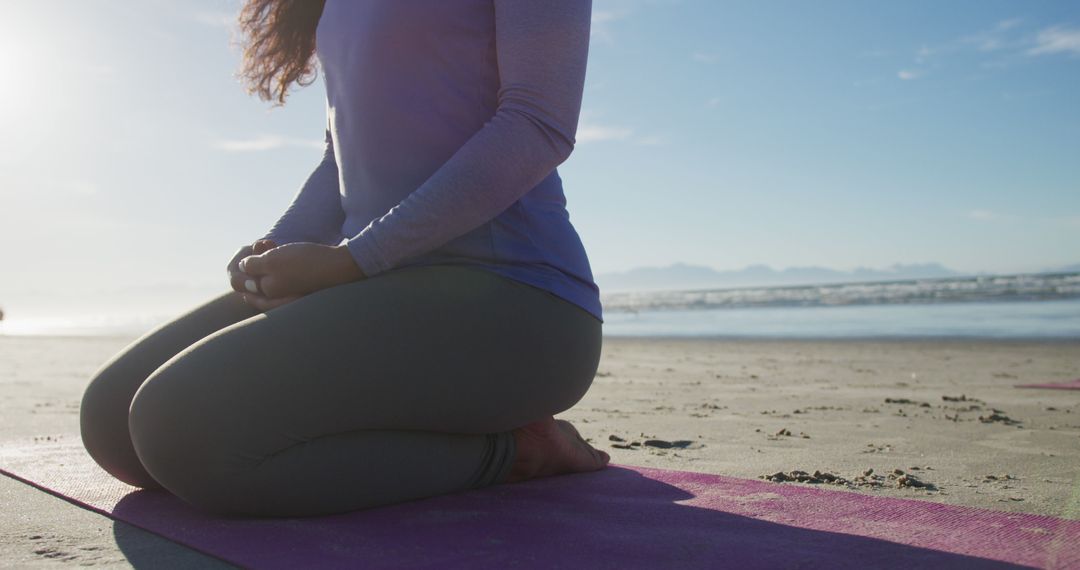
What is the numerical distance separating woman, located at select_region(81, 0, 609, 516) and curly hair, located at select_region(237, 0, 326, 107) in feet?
1.52

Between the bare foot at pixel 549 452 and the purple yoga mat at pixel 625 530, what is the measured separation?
2.0 inches

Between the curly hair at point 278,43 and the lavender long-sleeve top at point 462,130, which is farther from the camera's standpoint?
the curly hair at point 278,43

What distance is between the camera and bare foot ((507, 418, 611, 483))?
2.10m

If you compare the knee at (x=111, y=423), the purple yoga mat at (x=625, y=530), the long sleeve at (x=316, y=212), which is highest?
the long sleeve at (x=316, y=212)

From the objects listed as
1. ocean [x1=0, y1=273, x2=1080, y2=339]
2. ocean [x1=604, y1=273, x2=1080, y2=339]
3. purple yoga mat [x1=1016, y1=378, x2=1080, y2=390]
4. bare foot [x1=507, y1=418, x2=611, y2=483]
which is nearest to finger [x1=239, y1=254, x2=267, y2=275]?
bare foot [x1=507, y1=418, x2=611, y2=483]

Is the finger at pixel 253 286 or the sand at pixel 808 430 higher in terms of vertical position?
the finger at pixel 253 286

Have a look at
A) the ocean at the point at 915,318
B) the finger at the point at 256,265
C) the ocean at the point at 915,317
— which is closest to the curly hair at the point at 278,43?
the finger at the point at 256,265

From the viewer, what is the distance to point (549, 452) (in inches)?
84.5

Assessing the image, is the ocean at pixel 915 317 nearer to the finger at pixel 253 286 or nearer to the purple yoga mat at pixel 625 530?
the purple yoga mat at pixel 625 530

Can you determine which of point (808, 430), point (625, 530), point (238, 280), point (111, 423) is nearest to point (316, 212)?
point (238, 280)

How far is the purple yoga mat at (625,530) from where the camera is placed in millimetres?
1461

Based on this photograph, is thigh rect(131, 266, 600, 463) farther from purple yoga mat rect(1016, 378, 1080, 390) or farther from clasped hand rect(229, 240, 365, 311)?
purple yoga mat rect(1016, 378, 1080, 390)

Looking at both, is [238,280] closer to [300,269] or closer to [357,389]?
[300,269]

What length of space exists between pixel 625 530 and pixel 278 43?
1.68 m
